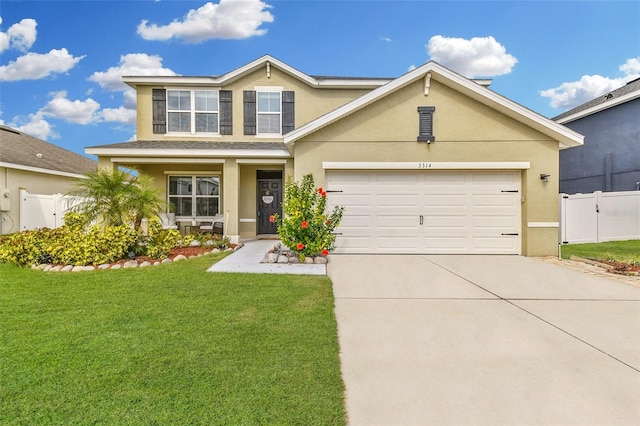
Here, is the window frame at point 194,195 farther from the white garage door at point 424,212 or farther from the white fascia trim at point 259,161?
the white garage door at point 424,212

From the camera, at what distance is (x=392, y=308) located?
4945 mm

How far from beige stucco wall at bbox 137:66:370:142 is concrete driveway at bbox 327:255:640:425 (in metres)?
8.55

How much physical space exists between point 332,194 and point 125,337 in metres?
6.80

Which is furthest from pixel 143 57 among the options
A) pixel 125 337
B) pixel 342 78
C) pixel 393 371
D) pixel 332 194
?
pixel 393 371

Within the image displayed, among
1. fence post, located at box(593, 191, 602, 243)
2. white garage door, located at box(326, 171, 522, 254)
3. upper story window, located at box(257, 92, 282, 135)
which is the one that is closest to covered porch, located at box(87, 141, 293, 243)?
upper story window, located at box(257, 92, 282, 135)

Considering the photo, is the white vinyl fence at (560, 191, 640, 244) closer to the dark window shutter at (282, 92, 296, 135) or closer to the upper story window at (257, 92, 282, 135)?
the dark window shutter at (282, 92, 296, 135)

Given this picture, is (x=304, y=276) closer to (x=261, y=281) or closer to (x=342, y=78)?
(x=261, y=281)

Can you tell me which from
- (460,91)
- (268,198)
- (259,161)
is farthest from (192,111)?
(460,91)

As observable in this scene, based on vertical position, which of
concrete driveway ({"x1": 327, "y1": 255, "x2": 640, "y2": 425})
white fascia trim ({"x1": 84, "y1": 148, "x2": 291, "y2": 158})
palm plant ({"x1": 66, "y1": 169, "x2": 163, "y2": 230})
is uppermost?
white fascia trim ({"x1": 84, "y1": 148, "x2": 291, "y2": 158})

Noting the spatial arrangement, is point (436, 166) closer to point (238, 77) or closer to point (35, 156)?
point (238, 77)

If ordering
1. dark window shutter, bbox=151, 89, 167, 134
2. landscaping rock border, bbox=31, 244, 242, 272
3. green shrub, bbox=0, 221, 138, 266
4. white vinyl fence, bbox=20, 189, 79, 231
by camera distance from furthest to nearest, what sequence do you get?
white vinyl fence, bbox=20, 189, 79, 231 < dark window shutter, bbox=151, 89, 167, 134 < green shrub, bbox=0, 221, 138, 266 < landscaping rock border, bbox=31, 244, 242, 272

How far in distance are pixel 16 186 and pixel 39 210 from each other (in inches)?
49.9

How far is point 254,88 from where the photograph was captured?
519 inches

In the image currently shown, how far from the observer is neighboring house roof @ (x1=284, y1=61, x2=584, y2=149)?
9.09 m
